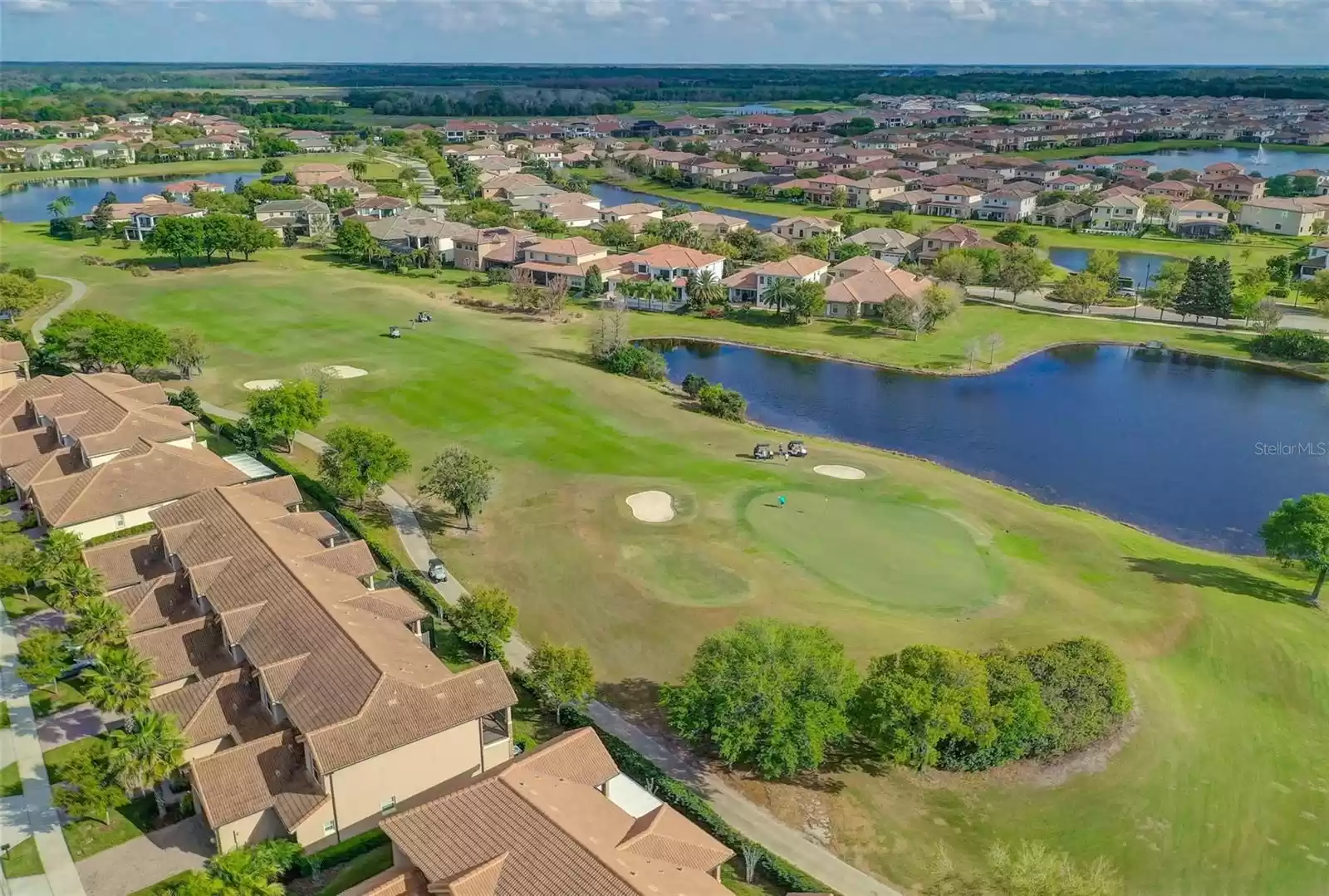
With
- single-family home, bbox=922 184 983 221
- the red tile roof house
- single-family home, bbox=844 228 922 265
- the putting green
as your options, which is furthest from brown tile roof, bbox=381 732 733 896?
single-family home, bbox=922 184 983 221

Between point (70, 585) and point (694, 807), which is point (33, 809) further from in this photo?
point (694, 807)

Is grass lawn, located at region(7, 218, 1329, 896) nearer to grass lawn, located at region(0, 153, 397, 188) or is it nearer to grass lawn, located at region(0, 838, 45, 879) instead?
grass lawn, located at region(0, 838, 45, 879)

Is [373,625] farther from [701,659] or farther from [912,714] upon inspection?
[912,714]

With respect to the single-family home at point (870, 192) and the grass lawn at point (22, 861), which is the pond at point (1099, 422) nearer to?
the grass lawn at point (22, 861)

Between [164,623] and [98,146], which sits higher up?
[98,146]

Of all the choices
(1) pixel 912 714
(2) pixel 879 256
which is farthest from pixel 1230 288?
(1) pixel 912 714

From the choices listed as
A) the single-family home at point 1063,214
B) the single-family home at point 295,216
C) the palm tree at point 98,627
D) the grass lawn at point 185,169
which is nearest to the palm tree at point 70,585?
the palm tree at point 98,627
